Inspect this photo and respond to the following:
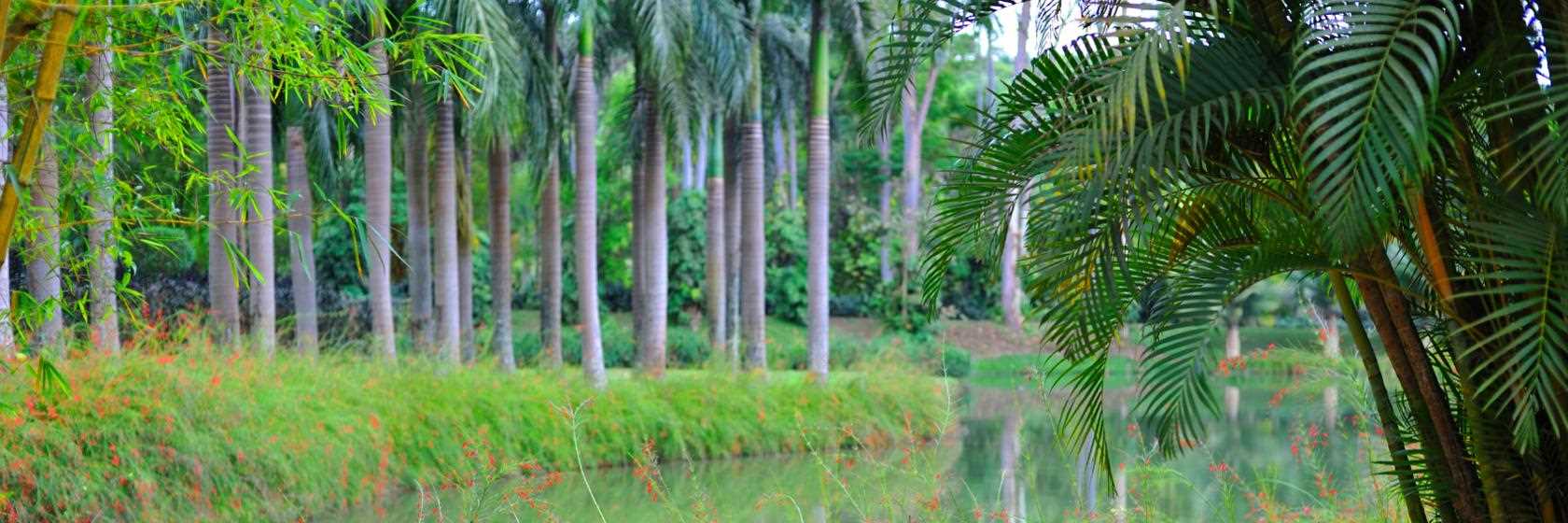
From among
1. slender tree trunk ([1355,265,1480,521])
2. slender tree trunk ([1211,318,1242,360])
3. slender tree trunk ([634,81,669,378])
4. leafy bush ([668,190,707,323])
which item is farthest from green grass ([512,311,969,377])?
slender tree trunk ([1355,265,1480,521])

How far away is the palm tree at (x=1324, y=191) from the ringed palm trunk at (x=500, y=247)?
Result: 14.6 m

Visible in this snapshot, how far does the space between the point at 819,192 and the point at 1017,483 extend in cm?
817

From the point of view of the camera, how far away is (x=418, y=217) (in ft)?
61.3

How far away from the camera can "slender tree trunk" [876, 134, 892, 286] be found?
3716cm

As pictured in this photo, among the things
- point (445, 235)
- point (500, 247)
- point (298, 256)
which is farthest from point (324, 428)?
point (500, 247)

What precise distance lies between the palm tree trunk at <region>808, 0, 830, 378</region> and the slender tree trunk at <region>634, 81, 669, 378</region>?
2.06m

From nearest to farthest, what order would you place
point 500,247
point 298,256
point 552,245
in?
1. point 298,256
2. point 552,245
3. point 500,247

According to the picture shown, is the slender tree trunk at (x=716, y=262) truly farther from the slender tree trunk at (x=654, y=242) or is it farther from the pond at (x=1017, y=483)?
the pond at (x=1017, y=483)

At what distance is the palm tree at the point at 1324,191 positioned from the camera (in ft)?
13.0

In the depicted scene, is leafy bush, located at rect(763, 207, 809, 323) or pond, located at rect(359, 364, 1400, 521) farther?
leafy bush, located at rect(763, 207, 809, 323)

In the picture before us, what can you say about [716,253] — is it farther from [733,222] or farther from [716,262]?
[733,222]

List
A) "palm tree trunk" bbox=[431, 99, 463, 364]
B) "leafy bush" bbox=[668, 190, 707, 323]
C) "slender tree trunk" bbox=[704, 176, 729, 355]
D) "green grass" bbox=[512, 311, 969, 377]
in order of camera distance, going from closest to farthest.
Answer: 1. "palm tree trunk" bbox=[431, 99, 463, 364]
2. "slender tree trunk" bbox=[704, 176, 729, 355]
3. "green grass" bbox=[512, 311, 969, 377]
4. "leafy bush" bbox=[668, 190, 707, 323]

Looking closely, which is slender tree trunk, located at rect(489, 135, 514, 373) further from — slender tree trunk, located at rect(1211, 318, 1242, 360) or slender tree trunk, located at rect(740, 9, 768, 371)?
slender tree trunk, located at rect(1211, 318, 1242, 360)

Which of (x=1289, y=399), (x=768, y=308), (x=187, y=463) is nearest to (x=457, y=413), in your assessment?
(x=187, y=463)
